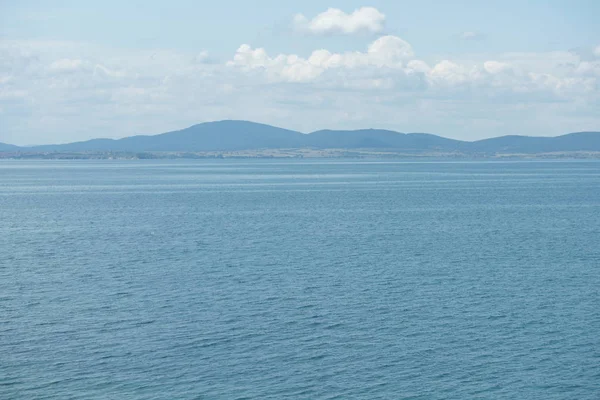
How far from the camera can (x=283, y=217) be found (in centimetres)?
8600

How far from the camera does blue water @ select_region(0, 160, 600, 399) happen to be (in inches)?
1171

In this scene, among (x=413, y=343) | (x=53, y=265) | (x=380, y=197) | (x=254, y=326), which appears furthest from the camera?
(x=380, y=197)

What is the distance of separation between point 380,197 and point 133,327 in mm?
84032

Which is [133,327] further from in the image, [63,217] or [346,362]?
[63,217]

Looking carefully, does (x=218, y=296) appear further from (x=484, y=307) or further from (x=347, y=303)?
(x=484, y=307)

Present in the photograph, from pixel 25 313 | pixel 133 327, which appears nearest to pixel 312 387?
A: pixel 133 327

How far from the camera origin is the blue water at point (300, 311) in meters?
29.7

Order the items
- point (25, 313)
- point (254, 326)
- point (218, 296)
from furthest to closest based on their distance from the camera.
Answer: point (218, 296)
point (25, 313)
point (254, 326)

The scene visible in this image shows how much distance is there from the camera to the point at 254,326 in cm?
3622

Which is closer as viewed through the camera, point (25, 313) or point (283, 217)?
point (25, 313)

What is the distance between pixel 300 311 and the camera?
38906 mm

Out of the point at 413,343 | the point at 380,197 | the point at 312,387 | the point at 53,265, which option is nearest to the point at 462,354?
the point at 413,343

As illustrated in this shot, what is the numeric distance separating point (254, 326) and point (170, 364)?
5750mm

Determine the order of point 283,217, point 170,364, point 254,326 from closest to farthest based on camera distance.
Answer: point 170,364 → point 254,326 → point 283,217
